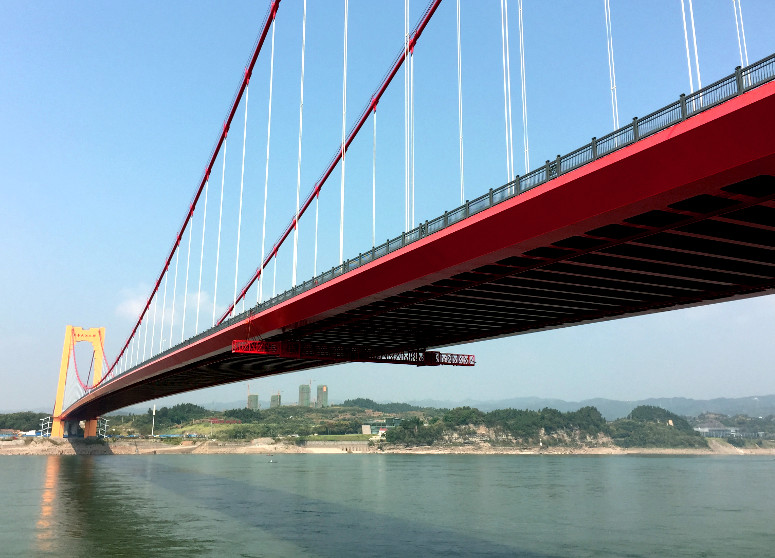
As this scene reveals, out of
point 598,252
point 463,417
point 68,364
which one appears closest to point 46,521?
point 598,252

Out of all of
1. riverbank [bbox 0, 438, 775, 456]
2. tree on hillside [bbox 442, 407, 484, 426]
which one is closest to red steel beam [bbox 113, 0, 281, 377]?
riverbank [bbox 0, 438, 775, 456]

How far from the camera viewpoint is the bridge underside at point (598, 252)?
12156 mm

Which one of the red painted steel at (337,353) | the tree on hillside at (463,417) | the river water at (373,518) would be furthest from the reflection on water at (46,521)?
the tree on hillside at (463,417)

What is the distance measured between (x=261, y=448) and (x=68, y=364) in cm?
5090

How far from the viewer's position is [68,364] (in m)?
129

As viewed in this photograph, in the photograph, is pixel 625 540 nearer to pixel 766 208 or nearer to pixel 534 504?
pixel 534 504

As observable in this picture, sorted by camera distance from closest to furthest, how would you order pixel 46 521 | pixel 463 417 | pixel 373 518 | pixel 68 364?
pixel 46 521 < pixel 373 518 < pixel 68 364 < pixel 463 417

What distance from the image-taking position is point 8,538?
29.1 meters

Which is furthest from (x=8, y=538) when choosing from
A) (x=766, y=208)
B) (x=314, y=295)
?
(x=766, y=208)

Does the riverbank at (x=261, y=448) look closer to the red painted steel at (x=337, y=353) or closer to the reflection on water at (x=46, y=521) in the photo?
the reflection on water at (x=46, y=521)

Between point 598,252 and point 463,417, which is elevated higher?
point 598,252

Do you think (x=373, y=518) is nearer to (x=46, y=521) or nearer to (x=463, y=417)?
(x=46, y=521)

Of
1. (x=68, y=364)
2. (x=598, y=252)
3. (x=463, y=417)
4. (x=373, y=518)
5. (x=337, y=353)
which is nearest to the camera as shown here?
(x=598, y=252)

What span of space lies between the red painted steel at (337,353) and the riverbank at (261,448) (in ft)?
324
